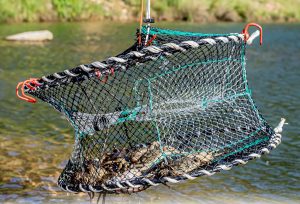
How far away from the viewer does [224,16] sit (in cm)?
3816

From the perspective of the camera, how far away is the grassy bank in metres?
31.2

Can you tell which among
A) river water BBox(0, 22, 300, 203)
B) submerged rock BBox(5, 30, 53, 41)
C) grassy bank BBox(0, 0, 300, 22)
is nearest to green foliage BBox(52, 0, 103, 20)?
grassy bank BBox(0, 0, 300, 22)

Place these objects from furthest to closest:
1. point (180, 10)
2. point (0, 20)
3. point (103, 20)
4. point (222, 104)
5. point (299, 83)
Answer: point (180, 10), point (103, 20), point (0, 20), point (299, 83), point (222, 104)

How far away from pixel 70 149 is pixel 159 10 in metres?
28.8

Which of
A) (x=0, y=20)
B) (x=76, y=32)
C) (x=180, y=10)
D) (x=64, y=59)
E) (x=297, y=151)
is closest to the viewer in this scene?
(x=297, y=151)

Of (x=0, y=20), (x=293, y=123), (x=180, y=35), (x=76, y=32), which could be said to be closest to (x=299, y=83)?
(x=293, y=123)

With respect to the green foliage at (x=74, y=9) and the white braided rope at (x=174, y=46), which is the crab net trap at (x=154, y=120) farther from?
the green foliage at (x=74, y=9)

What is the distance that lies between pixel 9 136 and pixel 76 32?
18.6m

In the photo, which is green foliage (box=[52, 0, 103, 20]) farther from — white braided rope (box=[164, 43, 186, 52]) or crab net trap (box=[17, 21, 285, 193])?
white braided rope (box=[164, 43, 186, 52])

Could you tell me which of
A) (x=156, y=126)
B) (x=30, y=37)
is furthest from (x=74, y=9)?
(x=156, y=126)

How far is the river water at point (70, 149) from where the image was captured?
6.97m

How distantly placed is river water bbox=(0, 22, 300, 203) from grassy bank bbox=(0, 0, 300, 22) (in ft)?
38.8

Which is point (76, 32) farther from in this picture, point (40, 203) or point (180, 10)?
point (40, 203)

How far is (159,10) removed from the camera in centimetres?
3675
